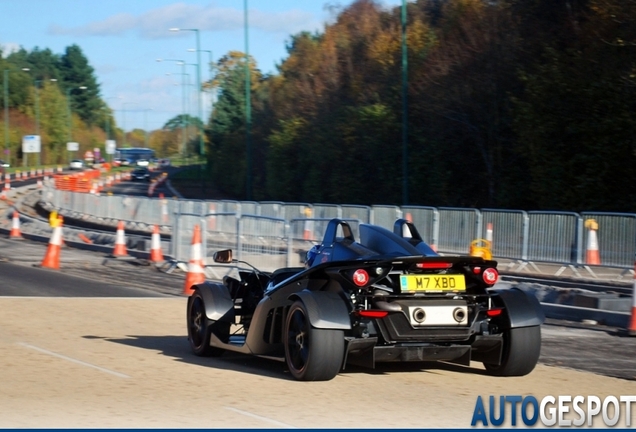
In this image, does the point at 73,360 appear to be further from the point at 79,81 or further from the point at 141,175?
the point at 79,81

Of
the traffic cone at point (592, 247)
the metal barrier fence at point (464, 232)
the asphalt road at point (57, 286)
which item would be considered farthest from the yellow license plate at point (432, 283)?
the traffic cone at point (592, 247)

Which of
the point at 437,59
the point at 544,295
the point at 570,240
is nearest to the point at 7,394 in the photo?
the point at 544,295

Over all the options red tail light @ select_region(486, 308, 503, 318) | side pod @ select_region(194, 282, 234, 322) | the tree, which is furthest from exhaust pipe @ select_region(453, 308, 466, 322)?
the tree

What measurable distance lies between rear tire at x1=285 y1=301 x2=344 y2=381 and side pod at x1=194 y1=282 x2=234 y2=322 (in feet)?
4.56

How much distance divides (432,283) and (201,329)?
109 inches

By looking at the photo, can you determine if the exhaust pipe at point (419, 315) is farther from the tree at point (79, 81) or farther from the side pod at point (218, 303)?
the tree at point (79, 81)

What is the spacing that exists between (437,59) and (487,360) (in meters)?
33.2

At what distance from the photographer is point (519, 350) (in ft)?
29.7

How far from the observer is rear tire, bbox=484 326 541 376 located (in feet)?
29.5

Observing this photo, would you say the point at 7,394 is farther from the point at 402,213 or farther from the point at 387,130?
the point at 387,130

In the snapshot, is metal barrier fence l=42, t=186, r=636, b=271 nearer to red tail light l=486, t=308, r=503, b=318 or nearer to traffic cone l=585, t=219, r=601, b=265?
traffic cone l=585, t=219, r=601, b=265

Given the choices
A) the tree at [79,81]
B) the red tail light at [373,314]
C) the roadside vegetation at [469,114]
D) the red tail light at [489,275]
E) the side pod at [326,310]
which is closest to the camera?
the side pod at [326,310]

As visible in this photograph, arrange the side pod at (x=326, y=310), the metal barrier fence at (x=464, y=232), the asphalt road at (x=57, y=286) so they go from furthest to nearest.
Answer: the metal barrier fence at (x=464, y=232) < the asphalt road at (x=57, y=286) < the side pod at (x=326, y=310)

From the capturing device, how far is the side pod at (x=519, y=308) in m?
8.95
